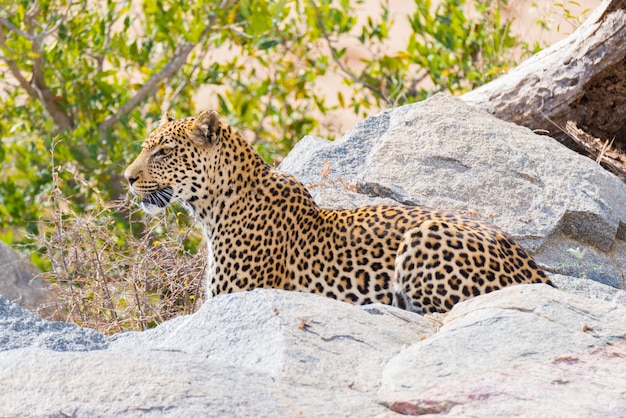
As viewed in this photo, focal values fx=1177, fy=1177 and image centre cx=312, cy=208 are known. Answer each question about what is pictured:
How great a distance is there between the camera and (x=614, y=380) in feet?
16.2

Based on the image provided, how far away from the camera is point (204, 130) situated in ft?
25.4

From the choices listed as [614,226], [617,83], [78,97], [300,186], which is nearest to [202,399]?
[300,186]

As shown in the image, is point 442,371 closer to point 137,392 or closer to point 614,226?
point 137,392

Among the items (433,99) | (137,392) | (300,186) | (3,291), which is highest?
(433,99)

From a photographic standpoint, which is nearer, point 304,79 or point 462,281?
point 462,281

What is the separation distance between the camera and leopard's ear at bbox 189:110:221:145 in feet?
25.3

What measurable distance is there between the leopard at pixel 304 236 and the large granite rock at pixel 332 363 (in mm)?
998

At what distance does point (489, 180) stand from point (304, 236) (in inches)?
79.3

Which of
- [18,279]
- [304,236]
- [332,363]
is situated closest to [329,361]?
[332,363]

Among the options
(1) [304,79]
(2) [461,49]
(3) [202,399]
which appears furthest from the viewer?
(1) [304,79]

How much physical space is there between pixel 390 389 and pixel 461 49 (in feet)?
29.3

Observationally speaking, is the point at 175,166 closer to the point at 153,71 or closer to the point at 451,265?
the point at 451,265

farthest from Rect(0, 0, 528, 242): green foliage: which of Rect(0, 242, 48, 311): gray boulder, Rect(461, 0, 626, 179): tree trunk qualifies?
Rect(461, 0, 626, 179): tree trunk

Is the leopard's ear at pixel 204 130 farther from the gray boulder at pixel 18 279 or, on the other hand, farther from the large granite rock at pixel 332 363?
the gray boulder at pixel 18 279
